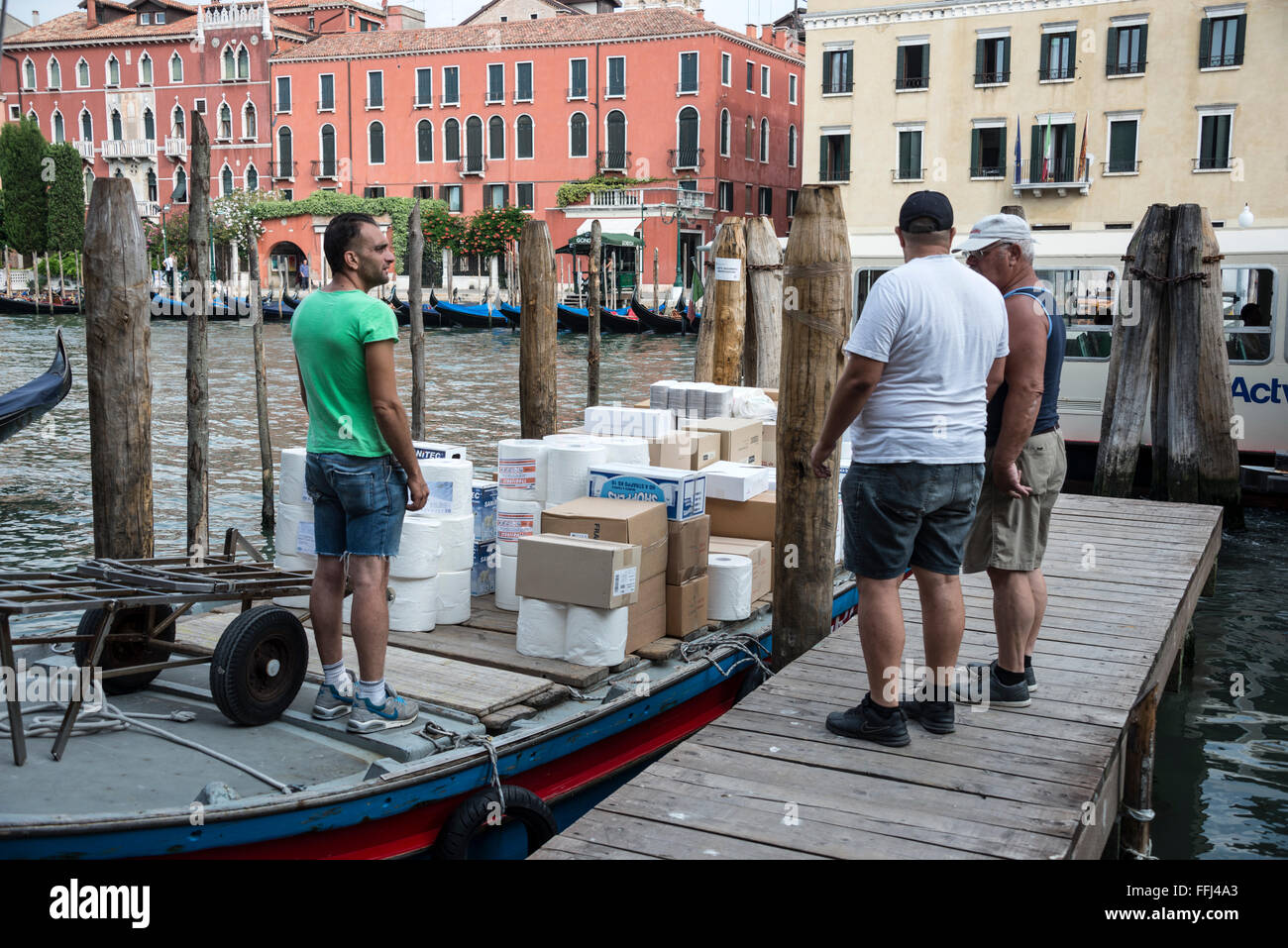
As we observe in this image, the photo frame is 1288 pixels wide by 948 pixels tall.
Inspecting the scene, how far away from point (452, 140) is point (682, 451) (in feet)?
132

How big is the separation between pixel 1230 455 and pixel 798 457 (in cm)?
612

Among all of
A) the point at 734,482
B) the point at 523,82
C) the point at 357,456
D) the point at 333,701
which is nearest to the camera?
the point at 357,456

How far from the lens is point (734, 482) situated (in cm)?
620

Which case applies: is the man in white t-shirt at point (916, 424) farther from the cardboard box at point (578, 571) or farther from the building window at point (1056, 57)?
the building window at point (1056, 57)

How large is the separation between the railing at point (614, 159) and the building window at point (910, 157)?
13.1 m

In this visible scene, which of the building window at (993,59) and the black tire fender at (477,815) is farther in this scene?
the building window at (993,59)

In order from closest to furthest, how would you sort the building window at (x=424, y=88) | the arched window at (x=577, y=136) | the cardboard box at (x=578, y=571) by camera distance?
the cardboard box at (x=578, y=571) < the arched window at (x=577, y=136) < the building window at (x=424, y=88)

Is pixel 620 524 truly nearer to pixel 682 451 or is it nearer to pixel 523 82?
pixel 682 451

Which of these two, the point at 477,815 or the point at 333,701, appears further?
the point at 333,701

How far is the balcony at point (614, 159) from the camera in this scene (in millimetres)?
41281

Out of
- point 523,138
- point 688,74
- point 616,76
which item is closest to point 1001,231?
point 688,74

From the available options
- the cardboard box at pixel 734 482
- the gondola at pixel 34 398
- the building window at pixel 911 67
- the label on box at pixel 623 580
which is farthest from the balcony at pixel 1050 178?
the label on box at pixel 623 580
